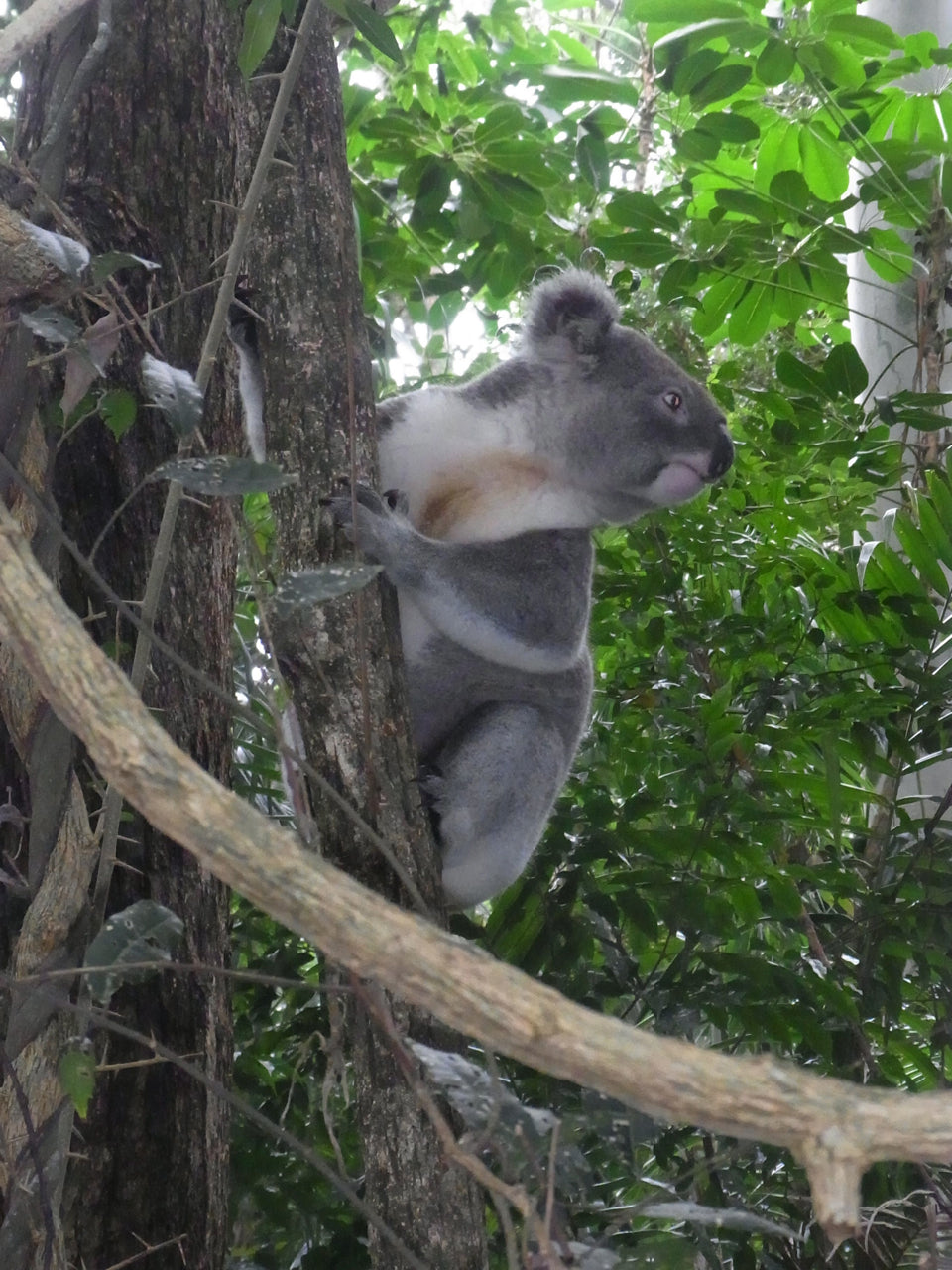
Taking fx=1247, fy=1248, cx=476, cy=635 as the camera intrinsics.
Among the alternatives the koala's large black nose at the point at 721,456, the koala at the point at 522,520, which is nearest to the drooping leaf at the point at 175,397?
the koala at the point at 522,520

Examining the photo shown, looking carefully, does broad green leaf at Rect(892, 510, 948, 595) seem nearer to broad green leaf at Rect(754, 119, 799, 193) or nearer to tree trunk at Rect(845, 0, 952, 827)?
tree trunk at Rect(845, 0, 952, 827)

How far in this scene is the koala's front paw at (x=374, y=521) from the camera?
1.92 metres

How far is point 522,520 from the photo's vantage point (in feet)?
9.52

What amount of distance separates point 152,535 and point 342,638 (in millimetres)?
497

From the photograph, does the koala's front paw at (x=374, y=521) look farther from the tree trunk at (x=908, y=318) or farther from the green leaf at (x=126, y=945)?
the tree trunk at (x=908, y=318)

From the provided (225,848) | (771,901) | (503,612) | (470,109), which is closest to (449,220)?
(470,109)

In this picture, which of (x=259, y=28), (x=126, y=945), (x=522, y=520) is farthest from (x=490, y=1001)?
(x=522, y=520)

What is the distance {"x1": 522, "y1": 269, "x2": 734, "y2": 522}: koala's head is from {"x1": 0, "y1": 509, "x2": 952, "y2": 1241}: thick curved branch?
226 centimetres

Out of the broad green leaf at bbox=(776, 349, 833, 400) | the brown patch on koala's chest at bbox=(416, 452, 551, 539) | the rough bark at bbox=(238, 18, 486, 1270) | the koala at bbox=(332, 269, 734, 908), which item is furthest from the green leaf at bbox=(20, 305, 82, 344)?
the broad green leaf at bbox=(776, 349, 833, 400)

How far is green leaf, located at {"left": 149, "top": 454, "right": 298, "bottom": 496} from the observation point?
1.31m

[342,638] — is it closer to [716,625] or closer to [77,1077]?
[77,1077]

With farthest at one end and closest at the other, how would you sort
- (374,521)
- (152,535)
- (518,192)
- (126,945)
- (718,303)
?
(718,303)
(518,192)
(374,521)
(152,535)
(126,945)

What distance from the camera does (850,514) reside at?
10.6ft

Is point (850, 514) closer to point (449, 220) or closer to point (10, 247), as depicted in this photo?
point (449, 220)
